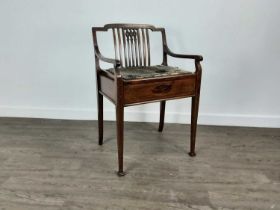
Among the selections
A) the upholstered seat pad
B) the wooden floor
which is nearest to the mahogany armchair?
the upholstered seat pad

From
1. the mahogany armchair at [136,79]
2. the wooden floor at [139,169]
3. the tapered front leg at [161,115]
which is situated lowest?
the wooden floor at [139,169]

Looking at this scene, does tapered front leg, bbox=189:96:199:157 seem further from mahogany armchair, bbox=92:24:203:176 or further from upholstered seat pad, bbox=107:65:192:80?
upholstered seat pad, bbox=107:65:192:80

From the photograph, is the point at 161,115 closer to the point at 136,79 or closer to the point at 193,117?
the point at 193,117

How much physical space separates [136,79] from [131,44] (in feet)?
1.32

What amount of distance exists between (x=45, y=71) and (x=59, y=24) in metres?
0.37

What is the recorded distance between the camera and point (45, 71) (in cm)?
204

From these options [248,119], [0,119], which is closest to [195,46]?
[248,119]

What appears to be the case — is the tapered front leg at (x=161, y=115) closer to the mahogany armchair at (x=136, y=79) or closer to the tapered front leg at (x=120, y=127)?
the mahogany armchair at (x=136, y=79)

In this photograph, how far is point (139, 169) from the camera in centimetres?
143

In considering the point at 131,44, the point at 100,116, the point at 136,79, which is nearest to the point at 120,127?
the point at 136,79

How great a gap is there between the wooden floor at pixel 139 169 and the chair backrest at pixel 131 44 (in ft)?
1.72

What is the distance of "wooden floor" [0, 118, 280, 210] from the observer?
3.84 feet

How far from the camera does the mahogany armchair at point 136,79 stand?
1.28 m

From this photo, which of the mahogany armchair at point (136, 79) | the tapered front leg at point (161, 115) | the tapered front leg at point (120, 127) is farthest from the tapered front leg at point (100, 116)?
the tapered front leg at point (161, 115)
